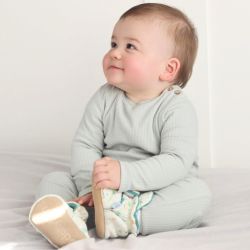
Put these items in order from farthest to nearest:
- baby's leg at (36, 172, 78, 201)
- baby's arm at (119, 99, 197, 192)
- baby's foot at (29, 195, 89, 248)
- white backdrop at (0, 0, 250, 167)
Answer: white backdrop at (0, 0, 250, 167) < baby's leg at (36, 172, 78, 201) < baby's arm at (119, 99, 197, 192) < baby's foot at (29, 195, 89, 248)

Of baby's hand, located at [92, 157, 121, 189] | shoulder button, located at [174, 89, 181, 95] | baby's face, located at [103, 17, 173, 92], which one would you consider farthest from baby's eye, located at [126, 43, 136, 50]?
baby's hand, located at [92, 157, 121, 189]

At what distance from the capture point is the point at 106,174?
105 centimetres

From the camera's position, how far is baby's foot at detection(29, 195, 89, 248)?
0.99m

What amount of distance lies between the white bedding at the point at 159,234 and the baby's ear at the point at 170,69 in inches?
12.8

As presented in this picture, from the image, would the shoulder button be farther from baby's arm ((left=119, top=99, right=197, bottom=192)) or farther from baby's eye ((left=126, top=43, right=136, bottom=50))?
baby's eye ((left=126, top=43, right=136, bottom=50))

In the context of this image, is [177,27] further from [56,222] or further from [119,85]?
[56,222]

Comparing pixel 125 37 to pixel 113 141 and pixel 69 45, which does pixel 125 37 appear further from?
pixel 69 45

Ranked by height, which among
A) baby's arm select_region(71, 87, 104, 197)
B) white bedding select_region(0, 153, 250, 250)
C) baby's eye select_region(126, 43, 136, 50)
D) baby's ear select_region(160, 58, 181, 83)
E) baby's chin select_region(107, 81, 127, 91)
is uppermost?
baby's eye select_region(126, 43, 136, 50)

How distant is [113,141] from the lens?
1.28 m

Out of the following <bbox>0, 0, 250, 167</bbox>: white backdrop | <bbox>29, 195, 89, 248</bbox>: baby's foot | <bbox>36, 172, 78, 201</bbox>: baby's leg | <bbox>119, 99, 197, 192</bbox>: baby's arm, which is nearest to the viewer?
<bbox>29, 195, 89, 248</bbox>: baby's foot

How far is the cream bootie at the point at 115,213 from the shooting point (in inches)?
41.1

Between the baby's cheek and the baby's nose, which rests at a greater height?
the baby's nose

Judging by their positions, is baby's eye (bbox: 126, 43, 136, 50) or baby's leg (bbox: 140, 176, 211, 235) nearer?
baby's leg (bbox: 140, 176, 211, 235)

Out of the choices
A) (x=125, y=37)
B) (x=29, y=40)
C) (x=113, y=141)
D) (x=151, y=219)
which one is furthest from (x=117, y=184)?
(x=29, y=40)
